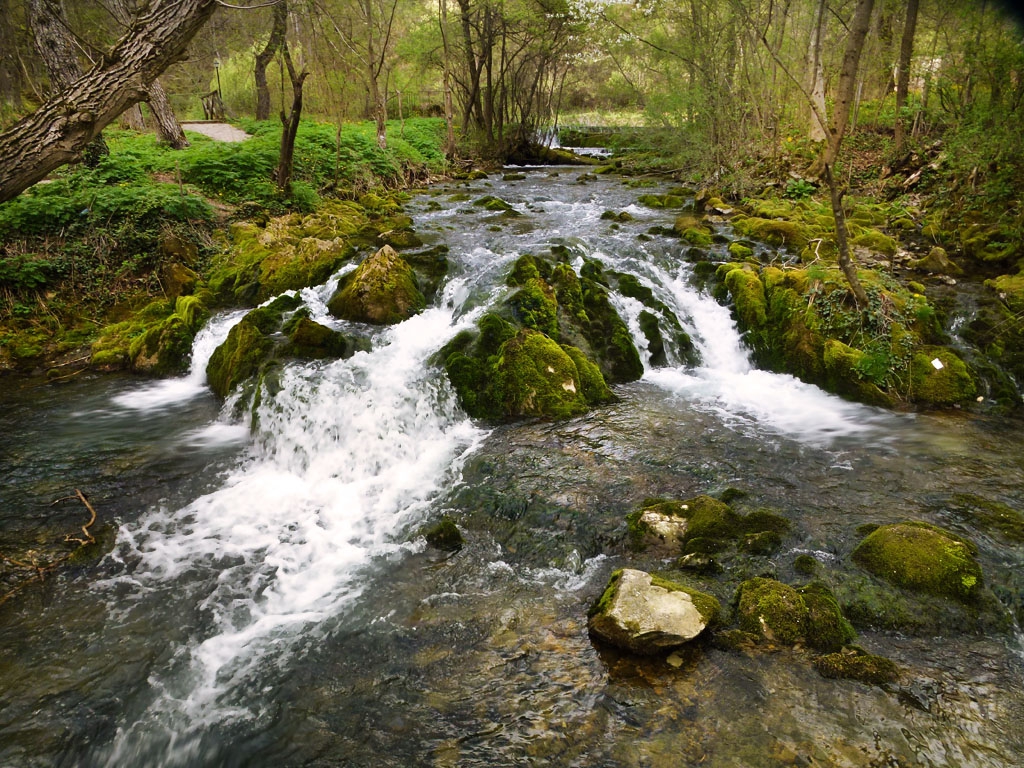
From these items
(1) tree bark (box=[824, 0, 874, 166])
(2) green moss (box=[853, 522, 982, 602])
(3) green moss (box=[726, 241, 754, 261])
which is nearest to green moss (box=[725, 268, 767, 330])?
(3) green moss (box=[726, 241, 754, 261])

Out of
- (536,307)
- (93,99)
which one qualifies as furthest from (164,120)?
(536,307)

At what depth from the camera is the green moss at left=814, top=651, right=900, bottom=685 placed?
3.16 metres

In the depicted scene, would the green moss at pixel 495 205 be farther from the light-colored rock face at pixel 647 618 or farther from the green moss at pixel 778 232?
the light-colored rock face at pixel 647 618

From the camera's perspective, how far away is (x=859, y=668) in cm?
321

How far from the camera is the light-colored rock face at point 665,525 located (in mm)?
4441

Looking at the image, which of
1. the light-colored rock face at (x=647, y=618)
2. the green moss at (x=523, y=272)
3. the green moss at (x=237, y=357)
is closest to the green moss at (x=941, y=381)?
the light-colored rock face at (x=647, y=618)

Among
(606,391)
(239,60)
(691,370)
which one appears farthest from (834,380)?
(239,60)

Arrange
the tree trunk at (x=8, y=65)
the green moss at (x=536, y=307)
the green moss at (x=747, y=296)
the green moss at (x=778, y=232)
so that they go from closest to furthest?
the green moss at (x=536, y=307), the green moss at (x=747, y=296), the green moss at (x=778, y=232), the tree trunk at (x=8, y=65)

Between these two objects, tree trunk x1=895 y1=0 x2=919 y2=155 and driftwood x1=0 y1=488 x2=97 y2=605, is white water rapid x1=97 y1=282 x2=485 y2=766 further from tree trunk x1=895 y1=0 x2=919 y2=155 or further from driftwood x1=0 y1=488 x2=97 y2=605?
tree trunk x1=895 y1=0 x2=919 y2=155

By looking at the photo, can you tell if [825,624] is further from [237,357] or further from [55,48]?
[55,48]

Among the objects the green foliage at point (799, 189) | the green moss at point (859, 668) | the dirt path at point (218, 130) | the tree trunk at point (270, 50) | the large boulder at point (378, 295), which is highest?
the tree trunk at point (270, 50)

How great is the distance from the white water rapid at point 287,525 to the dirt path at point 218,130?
1272 centimetres

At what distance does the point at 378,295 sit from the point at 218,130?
1527 centimetres

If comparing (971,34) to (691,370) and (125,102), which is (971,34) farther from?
(125,102)
